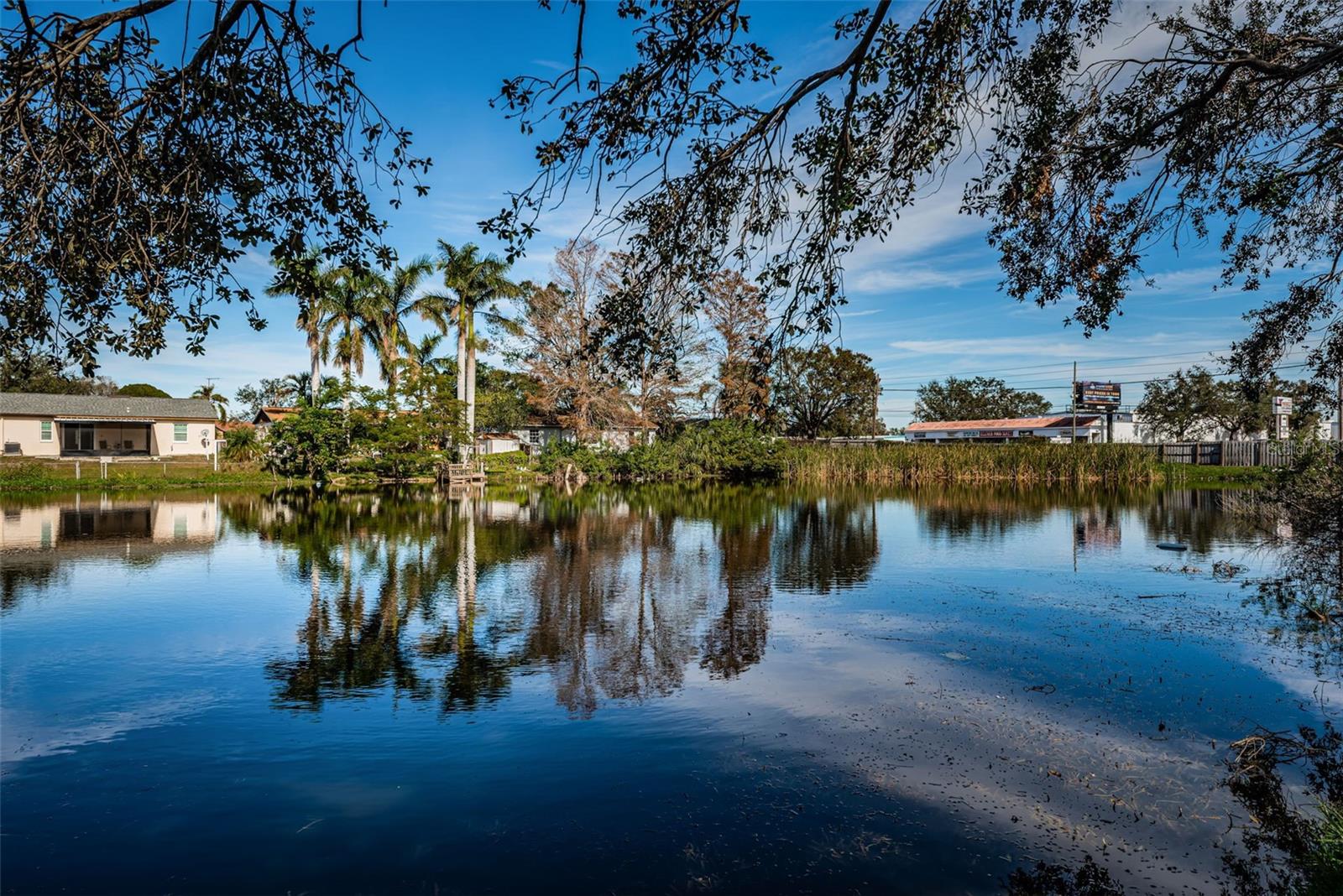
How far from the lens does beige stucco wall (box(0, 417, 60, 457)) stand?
51.4 m

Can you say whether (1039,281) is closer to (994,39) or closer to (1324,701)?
(994,39)

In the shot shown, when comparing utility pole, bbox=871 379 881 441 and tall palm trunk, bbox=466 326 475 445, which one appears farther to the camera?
utility pole, bbox=871 379 881 441

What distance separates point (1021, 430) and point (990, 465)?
45223 mm

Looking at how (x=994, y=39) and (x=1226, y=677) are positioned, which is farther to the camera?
(x=1226, y=677)

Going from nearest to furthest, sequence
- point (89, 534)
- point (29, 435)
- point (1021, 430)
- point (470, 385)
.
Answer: point (89, 534) → point (470, 385) → point (29, 435) → point (1021, 430)

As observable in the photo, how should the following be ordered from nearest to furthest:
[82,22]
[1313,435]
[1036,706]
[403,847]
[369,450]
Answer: [82,22], [403,847], [1036,706], [1313,435], [369,450]

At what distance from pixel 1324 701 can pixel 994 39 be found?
24.4 feet

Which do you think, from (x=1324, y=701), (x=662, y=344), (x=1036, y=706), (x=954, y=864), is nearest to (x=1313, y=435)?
(x=1324, y=701)

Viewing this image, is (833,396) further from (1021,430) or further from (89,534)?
(89,534)

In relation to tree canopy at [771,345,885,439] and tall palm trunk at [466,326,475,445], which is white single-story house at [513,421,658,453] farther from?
tree canopy at [771,345,885,439]

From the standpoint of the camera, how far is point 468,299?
46031mm

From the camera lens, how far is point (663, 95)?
5520 mm

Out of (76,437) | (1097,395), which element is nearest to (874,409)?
(1097,395)

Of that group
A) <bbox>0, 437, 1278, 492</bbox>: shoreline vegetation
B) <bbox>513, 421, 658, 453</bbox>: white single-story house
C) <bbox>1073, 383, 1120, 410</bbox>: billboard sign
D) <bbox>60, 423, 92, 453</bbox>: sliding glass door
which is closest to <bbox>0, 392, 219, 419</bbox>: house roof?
<bbox>60, 423, 92, 453</bbox>: sliding glass door
